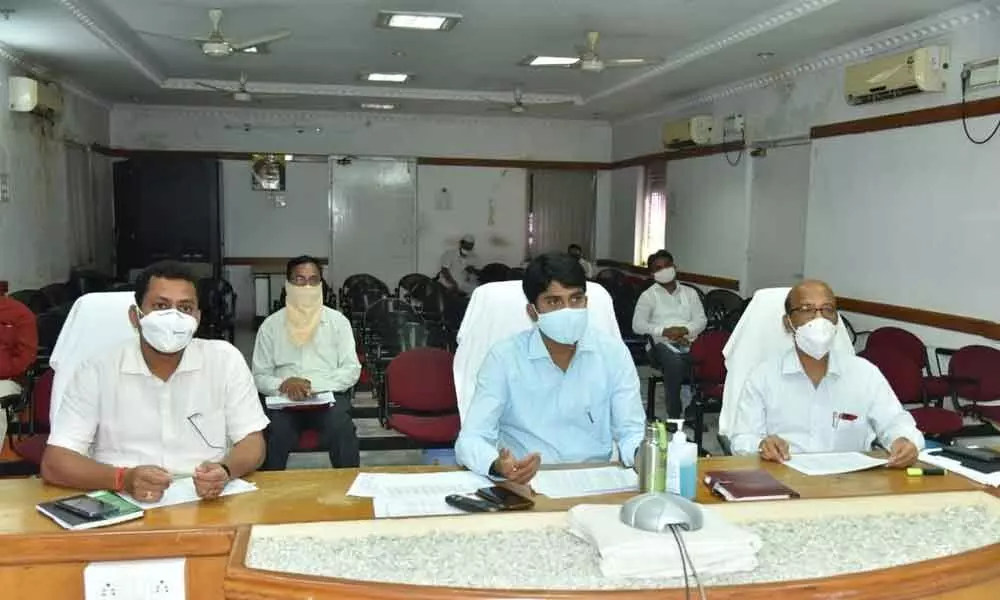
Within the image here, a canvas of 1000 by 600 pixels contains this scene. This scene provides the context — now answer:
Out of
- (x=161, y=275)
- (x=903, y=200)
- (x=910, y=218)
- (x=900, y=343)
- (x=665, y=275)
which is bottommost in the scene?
(x=900, y=343)

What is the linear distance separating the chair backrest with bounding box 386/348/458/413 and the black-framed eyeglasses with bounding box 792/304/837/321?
2053mm

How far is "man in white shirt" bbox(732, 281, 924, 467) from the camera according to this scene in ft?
9.77

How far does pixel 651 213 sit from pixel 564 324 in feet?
28.7

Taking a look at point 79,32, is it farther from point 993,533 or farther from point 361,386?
point 993,533

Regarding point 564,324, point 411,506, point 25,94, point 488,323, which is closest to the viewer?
point 411,506

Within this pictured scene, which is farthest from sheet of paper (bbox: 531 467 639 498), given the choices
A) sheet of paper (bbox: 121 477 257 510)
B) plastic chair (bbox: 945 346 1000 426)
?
plastic chair (bbox: 945 346 1000 426)

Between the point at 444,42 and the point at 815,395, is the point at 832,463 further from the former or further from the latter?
the point at 444,42

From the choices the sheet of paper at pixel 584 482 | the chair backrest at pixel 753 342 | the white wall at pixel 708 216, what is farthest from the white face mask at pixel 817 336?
the white wall at pixel 708 216

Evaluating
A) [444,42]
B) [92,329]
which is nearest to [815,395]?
[92,329]

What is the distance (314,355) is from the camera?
4.79m

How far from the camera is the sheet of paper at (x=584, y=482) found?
2238 mm

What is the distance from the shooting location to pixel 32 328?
4.90 metres

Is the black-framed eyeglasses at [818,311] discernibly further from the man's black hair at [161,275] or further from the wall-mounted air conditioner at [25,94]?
the wall-mounted air conditioner at [25,94]

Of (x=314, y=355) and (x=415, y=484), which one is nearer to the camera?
(x=415, y=484)
